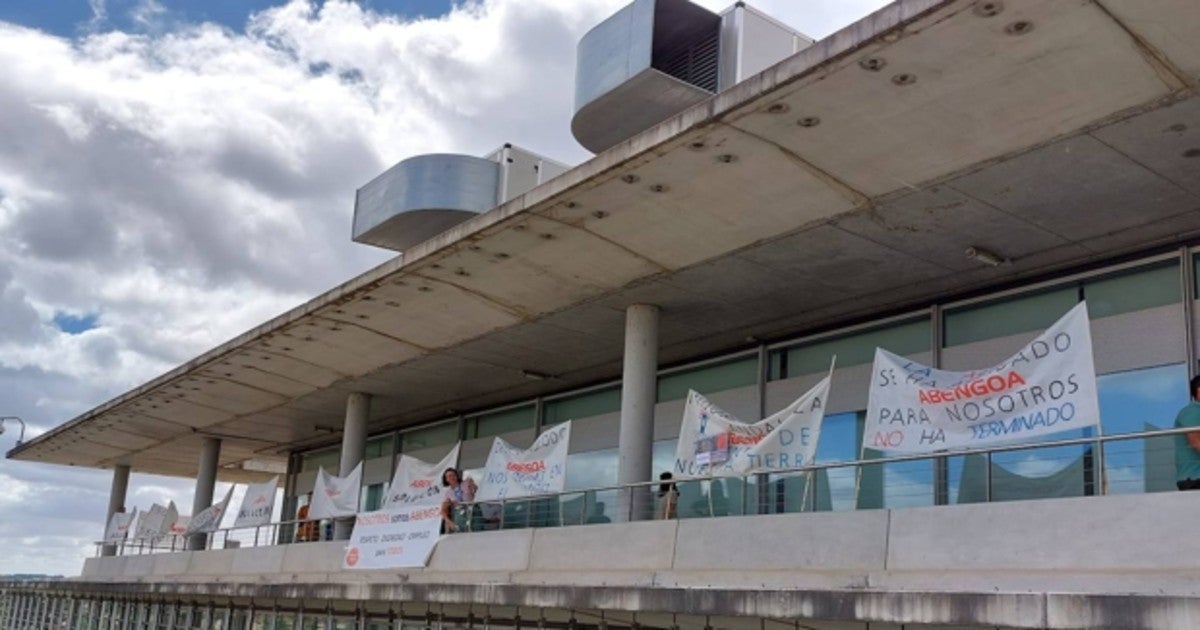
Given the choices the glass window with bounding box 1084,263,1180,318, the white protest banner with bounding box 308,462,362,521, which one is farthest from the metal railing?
the white protest banner with bounding box 308,462,362,521

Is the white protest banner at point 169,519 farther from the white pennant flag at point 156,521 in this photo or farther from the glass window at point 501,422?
the glass window at point 501,422

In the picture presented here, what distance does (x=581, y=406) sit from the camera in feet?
73.5

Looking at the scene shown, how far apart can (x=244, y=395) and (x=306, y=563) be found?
6.94 meters

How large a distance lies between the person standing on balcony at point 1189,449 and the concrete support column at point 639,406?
796cm

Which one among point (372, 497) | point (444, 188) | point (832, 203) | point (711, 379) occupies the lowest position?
point (372, 497)

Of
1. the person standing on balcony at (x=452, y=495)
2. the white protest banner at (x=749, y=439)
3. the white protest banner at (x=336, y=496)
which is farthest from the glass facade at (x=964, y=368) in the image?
the white protest banner at (x=336, y=496)

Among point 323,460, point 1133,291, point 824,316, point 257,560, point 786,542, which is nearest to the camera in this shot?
point 786,542

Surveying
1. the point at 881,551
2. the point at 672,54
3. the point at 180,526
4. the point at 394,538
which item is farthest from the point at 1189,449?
the point at 180,526

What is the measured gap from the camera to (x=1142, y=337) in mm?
13375

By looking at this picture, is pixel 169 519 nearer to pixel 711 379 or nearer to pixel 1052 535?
pixel 711 379

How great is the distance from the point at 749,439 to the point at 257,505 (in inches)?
534

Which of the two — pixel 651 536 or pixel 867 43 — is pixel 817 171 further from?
pixel 651 536

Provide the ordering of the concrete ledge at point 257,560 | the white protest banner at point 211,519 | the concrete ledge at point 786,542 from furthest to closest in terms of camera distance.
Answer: the white protest banner at point 211,519, the concrete ledge at point 257,560, the concrete ledge at point 786,542

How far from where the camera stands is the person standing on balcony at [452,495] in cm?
1698
